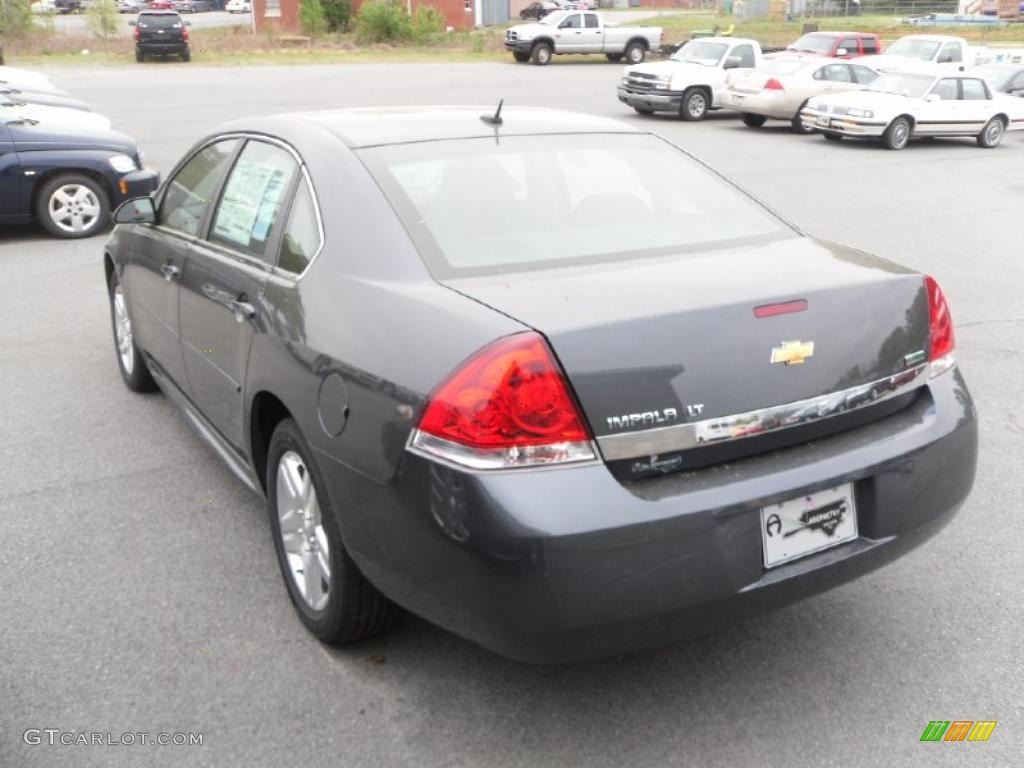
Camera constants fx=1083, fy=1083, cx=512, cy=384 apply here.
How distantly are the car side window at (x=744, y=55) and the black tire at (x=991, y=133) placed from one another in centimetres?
527

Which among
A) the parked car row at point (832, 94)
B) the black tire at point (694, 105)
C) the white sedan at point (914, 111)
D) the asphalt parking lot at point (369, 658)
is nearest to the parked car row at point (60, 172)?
the asphalt parking lot at point (369, 658)

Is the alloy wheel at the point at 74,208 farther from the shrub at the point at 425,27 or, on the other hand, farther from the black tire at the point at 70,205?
the shrub at the point at 425,27

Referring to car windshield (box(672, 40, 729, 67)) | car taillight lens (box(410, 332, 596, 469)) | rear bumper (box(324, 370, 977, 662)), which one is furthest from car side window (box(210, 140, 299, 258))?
car windshield (box(672, 40, 729, 67))

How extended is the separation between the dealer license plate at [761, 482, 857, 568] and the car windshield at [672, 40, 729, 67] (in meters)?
21.4

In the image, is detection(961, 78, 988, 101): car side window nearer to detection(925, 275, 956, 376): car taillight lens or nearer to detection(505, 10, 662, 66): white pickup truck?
detection(925, 275, 956, 376): car taillight lens

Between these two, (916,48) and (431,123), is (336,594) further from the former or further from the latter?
(916,48)

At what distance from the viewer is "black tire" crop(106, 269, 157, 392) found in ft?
19.0

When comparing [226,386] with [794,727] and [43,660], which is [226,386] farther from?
[794,727]

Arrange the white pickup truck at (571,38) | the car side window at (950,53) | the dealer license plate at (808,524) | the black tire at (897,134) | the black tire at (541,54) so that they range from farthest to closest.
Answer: the black tire at (541,54)
the white pickup truck at (571,38)
the car side window at (950,53)
the black tire at (897,134)
the dealer license plate at (808,524)

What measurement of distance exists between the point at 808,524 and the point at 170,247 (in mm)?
3014

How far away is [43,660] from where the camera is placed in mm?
3373

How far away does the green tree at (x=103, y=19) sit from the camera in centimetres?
4428

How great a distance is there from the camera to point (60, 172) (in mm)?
10648

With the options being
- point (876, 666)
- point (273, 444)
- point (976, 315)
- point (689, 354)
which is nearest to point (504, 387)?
point (689, 354)
